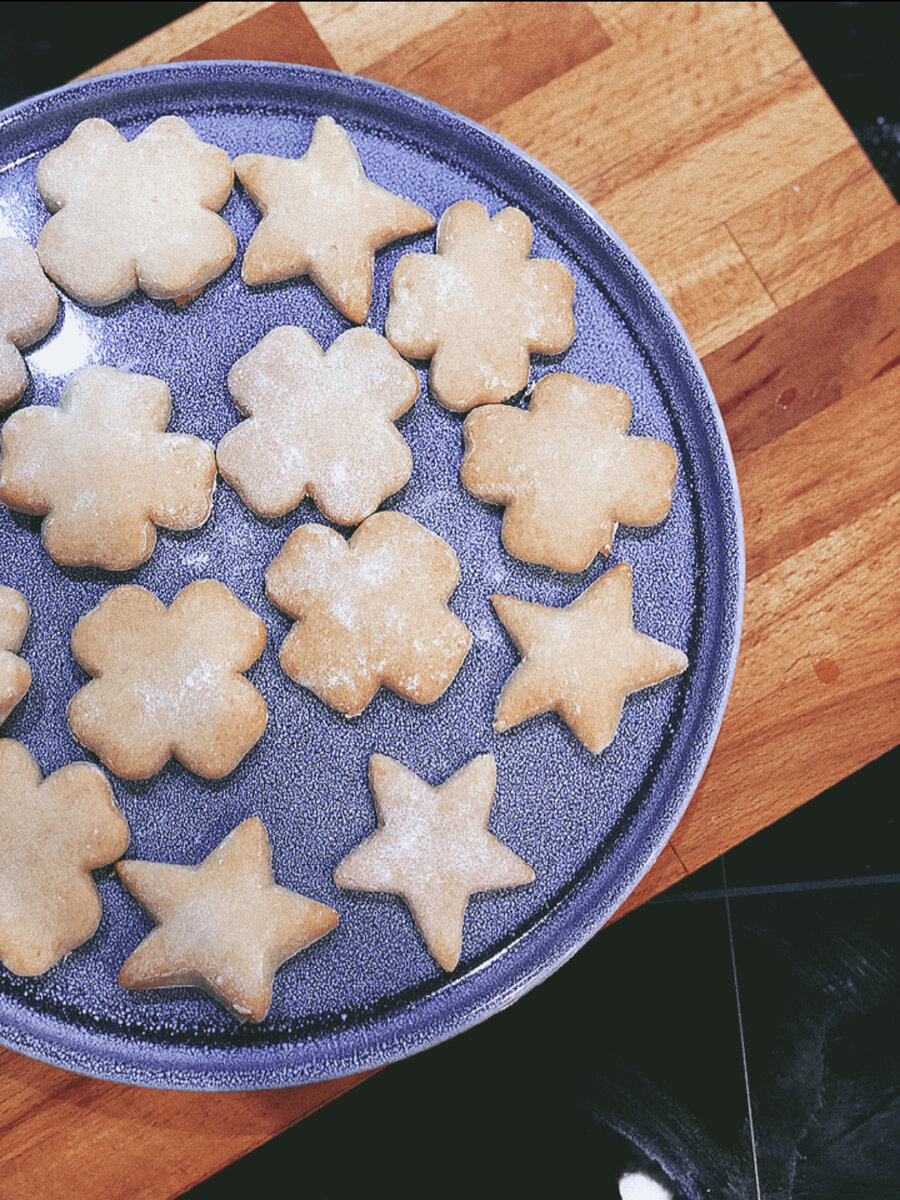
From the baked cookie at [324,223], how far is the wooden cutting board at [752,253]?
0.20 meters

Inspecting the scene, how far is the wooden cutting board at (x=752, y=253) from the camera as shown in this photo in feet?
3.73

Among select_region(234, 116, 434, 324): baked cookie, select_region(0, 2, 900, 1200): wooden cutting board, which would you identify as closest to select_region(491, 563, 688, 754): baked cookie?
select_region(0, 2, 900, 1200): wooden cutting board

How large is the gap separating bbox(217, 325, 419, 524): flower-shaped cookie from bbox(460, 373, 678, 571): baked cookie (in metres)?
0.09

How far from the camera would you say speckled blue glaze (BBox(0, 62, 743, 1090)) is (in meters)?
1.00

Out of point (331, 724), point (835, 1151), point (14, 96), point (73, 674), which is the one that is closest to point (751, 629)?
point (331, 724)

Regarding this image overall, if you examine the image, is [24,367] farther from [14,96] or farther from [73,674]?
[14,96]

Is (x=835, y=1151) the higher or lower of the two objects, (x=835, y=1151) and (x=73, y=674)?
the lower

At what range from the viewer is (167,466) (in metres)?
1.02

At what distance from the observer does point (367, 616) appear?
40.1 inches

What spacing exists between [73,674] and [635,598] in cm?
58

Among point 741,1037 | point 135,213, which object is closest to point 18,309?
point 135,213

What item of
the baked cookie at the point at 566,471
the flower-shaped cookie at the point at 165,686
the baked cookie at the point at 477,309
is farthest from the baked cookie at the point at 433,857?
the baked cookie at the point at 477,309

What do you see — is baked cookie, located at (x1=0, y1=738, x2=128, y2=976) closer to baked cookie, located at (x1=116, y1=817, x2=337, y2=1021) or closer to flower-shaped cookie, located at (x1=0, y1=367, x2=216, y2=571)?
baked cookie, located at (x1=116, y1=817, x2=337, y2=1021)

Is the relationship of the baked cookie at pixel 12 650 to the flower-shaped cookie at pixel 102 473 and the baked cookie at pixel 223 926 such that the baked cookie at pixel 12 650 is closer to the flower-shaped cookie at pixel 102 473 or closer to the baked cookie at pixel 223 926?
the flower-shaped cookie at pixel 102 473
